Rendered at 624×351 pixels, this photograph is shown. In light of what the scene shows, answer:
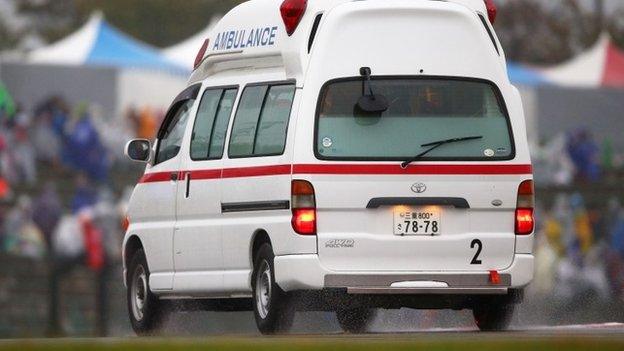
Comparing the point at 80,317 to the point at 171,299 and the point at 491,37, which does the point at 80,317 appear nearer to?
the point at 171,299

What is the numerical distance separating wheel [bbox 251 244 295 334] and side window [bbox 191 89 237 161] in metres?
0.98

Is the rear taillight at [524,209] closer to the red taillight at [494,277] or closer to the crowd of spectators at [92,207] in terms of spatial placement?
the red taillight at [494,277]

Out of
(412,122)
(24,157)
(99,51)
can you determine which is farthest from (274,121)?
(99,51)

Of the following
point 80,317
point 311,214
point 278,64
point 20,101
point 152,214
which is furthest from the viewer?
point 20,101

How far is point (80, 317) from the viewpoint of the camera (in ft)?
91.2

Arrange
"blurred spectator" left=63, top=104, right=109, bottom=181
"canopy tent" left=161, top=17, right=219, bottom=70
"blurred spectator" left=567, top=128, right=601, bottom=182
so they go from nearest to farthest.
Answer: "blurred spectator" left=63, top=104, right=109, bottom=181
"blurred spectator" left=567, top=128, right=601, bottom=182
"canopy tent" left=161, top=17, right=219, bottom=70

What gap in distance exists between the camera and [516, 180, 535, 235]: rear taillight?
13539 millimetres

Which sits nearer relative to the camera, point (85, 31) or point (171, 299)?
point (171, 299)

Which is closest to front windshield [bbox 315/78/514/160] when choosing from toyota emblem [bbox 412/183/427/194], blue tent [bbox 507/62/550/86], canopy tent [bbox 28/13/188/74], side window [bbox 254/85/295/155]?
toyota emblem [bbox 412/183/427/194]

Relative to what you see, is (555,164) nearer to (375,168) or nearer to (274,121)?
(274,121)

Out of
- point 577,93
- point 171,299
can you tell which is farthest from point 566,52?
point 171,299

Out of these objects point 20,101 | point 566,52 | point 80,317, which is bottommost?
point 80,317

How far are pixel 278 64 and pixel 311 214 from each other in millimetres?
1347

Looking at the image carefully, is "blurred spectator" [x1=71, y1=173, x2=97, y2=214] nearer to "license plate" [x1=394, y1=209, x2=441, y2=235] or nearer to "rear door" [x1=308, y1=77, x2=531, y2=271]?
"rear door" [x1=308, y1=77, x2=531, y2=271]
